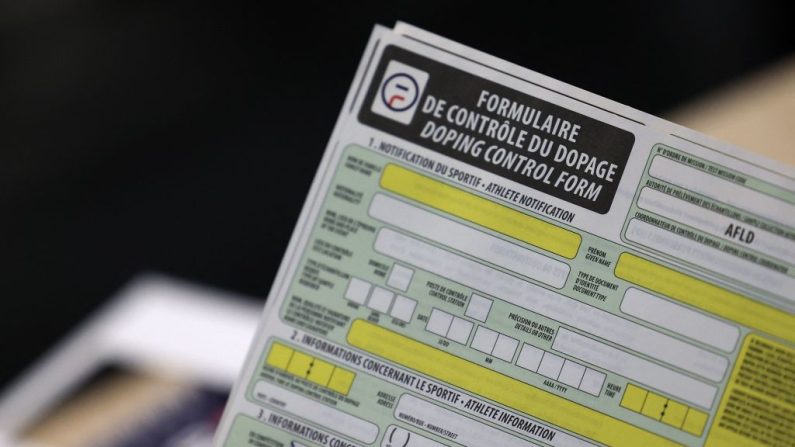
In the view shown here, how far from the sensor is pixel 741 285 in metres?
0.40

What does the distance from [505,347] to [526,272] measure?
41 mm

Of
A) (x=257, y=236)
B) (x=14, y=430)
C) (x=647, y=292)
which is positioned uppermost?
(x=647, y=292)

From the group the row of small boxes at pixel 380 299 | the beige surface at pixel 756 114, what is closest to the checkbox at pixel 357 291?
the row of small boxes at pixel 380 299

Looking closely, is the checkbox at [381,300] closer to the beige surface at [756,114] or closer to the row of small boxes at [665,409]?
the row of small boxes at [665,409]

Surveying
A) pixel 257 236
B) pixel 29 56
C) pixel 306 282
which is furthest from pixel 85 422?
pixel 29 56

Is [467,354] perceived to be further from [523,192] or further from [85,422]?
[85,422]

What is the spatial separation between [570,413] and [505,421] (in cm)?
3

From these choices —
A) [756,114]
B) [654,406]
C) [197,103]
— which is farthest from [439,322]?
[197,103]

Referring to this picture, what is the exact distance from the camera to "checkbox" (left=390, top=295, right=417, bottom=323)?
1.41 feet

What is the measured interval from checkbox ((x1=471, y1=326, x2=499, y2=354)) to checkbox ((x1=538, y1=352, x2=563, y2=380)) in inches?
1.1

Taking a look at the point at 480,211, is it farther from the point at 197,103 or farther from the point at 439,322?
the point at 197,103

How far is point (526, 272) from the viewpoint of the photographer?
0.42m

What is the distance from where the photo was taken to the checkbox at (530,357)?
42 cm

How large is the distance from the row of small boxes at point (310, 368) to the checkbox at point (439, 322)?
1.9 inches
